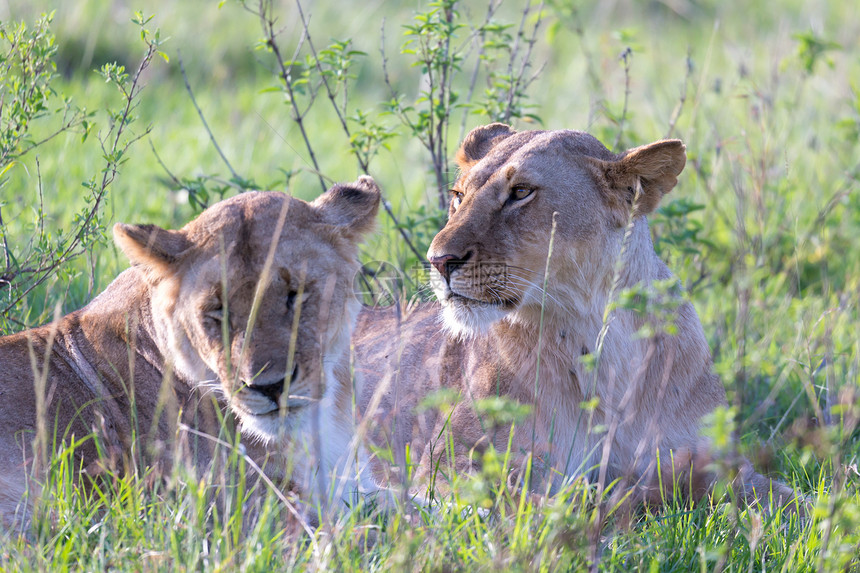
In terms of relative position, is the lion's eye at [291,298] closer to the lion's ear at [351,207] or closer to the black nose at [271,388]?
the black nose at [271,388]

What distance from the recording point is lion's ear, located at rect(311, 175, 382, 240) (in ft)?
9.71

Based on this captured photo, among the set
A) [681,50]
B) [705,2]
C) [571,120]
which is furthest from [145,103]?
[705,2]

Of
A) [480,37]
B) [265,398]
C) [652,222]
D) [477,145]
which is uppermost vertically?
[480,37]

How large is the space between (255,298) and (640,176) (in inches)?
55.2

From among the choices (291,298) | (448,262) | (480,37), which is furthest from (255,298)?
(480,37)

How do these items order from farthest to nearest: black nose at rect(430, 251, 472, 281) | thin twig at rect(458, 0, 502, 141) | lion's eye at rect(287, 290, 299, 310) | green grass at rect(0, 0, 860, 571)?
thin twig at rect(458, 0, 502, 141) → black nose at rect(430, 251, 472, 281) → lion's eye at rect(287, 290, 299, 310) → green grass at rect(0, 0, 860, 571)

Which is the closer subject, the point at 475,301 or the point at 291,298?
the point at 291,298

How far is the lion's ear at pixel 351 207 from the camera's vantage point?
2961 millimetres

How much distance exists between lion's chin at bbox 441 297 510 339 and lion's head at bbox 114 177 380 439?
0.42 meters

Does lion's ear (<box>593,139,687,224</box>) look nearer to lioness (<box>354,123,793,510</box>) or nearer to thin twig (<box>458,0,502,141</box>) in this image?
lioness (<box>354,123,793,510</box>)

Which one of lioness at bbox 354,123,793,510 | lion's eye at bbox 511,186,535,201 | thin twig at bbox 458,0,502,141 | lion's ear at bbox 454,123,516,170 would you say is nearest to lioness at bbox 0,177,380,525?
lioness at bbox 354,123,793,510

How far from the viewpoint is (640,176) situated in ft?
10.7

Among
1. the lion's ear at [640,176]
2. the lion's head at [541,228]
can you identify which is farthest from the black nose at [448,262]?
the lion's ear at [640,176]

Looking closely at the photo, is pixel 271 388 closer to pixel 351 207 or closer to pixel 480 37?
pixel 351 207
